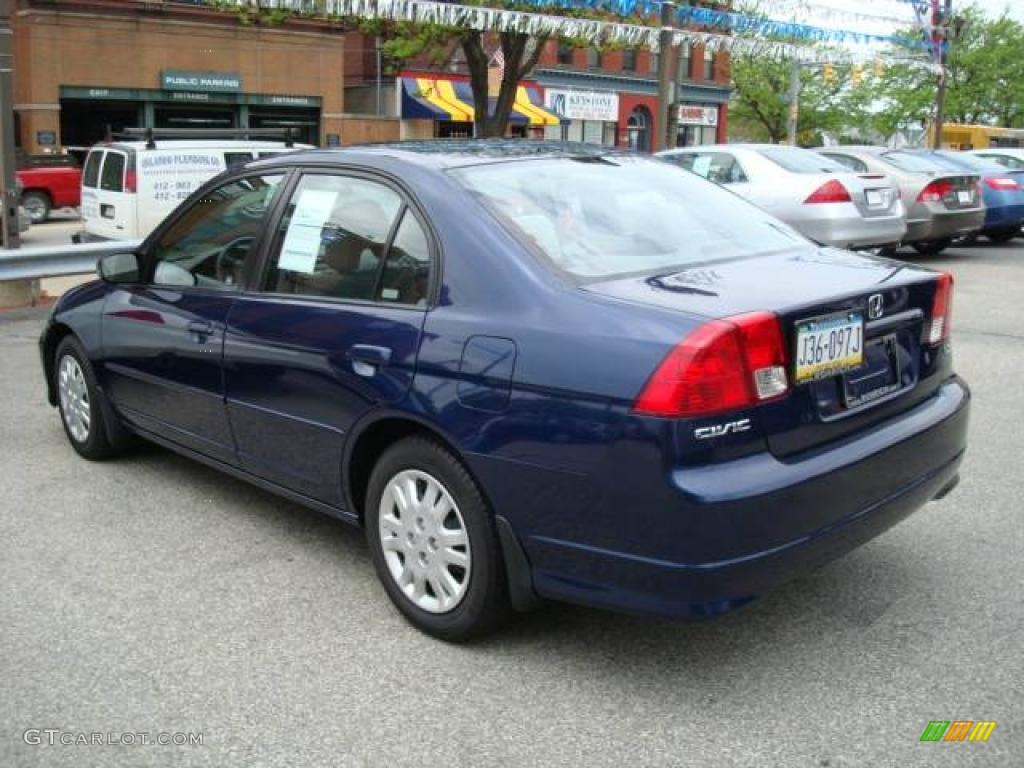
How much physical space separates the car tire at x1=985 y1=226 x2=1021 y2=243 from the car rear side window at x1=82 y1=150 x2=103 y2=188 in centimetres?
1361

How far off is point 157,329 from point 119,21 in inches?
1205

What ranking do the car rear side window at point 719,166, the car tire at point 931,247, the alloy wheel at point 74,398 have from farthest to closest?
1. the car tire at point 931,247
2. the car rear side window at point 719,166
3. the alloy wheel at point 74,398

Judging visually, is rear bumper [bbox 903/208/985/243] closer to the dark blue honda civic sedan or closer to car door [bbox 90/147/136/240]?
car door [bbox 90/147/136/240]

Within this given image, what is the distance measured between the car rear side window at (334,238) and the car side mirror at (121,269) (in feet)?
3.80

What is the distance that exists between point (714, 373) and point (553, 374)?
468 mm

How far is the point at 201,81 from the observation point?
112 feet

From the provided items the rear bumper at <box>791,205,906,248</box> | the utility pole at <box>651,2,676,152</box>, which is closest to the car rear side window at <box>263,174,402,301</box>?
the rear bumper at <box>791,205,906,248</box>

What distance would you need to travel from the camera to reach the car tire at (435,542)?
11.1ft

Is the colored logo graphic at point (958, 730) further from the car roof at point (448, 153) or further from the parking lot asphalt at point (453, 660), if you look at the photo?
the car roof at point (448, 153)

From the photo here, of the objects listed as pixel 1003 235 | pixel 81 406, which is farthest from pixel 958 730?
pixel 1003 235

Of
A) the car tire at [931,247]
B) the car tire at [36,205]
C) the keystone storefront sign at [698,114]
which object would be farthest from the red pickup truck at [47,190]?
the keystone storefront sign at [698,114]

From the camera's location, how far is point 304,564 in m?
4.32

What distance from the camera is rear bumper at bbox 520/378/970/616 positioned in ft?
9.61

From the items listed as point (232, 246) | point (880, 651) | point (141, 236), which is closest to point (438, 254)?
point (232, 246)
